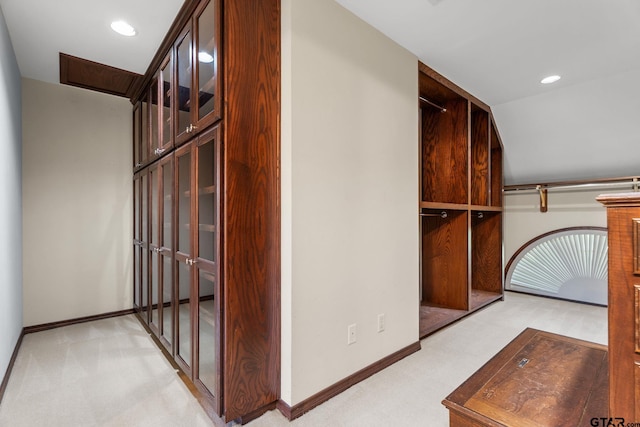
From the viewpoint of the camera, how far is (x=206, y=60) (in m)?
1.69

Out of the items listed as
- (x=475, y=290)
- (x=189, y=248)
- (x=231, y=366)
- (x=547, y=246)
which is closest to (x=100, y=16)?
(x=189, y=248)

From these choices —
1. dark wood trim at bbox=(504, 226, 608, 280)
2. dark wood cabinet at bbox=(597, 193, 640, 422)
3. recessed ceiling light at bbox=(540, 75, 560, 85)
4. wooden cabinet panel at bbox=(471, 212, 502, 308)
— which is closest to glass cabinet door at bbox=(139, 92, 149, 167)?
dark wood cabinet at bbox=(597, 193, 640, 422)

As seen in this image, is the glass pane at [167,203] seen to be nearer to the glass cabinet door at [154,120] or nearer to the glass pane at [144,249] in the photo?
the glass cabinet door at [154,120]

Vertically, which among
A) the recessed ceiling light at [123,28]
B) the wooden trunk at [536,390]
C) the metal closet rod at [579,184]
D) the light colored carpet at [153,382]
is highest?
the recessed ceiling light at [123,28]

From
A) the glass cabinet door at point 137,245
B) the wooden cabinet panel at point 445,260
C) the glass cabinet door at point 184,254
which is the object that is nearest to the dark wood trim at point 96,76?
the glass cabinet door at point 137,245

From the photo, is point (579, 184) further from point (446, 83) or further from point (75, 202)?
point (75, 202)

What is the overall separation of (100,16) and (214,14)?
3.24ft

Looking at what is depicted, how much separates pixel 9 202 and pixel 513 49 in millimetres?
3905

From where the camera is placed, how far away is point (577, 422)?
100cm

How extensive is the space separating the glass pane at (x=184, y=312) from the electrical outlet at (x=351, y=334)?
0.99 metres

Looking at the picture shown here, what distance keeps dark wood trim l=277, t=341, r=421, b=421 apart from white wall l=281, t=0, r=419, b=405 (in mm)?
35

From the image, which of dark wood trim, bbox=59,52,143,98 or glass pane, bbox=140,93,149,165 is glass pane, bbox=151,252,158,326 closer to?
glass pane, bbox=140,93,149,165

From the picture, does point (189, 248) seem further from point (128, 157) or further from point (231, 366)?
point (128, 157)

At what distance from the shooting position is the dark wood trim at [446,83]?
2.54 metres
